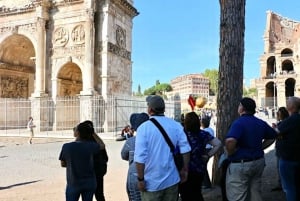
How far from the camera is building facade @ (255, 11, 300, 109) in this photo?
5028 cm

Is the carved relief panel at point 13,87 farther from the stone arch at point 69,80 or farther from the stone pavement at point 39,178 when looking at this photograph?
the stone pavement at point 39,178

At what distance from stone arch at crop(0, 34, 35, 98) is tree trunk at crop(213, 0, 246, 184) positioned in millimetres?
20839

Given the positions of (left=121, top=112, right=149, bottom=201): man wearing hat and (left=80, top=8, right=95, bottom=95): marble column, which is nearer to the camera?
(left=121, top=112, right=149, bottom=201): man wearing hat

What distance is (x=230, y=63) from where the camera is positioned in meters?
6.62

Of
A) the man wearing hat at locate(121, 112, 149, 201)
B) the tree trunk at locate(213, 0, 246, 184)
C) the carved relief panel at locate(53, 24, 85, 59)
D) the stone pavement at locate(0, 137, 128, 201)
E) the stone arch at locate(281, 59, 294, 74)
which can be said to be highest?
the stone arch at locate(281, 59, 294, 74)

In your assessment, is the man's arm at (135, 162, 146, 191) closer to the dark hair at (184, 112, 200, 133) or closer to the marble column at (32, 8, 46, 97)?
the dark hair at (184, 112, 200, 133)

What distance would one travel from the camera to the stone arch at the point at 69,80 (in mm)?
23875

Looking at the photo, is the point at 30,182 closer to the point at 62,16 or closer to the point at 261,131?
the point at 261,131

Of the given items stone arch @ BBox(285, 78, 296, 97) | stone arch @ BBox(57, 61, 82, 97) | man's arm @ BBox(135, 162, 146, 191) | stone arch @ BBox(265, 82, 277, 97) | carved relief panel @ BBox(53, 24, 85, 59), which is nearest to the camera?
man's arm @ BBox(135, 162, 146, 191)

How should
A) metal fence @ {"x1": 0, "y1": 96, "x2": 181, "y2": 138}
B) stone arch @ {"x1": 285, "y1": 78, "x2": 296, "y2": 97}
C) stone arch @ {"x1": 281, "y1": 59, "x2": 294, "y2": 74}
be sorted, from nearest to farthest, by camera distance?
1. metal fence @ {"x1": 0, "y1": 96, "x2": 181, "y2": 138}
2. stone arch @ {"x1": 285, "y1": 78, "x2": 296, "y2": 97}
3. stone arch @ {"x1": 281, "y1": 59, "x2": 294, "y2": 74}

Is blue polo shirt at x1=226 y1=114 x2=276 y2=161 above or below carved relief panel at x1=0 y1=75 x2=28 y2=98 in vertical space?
below

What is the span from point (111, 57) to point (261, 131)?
1936 centimetres

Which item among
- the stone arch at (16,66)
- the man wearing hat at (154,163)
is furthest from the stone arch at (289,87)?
the man wearing hat at (154,163)

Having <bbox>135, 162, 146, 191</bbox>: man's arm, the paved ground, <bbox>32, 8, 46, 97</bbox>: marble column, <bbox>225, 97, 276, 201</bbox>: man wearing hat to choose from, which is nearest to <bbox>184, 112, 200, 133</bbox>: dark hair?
<bbox>225, 97, 276, 201</bbox>: man wearing hat
